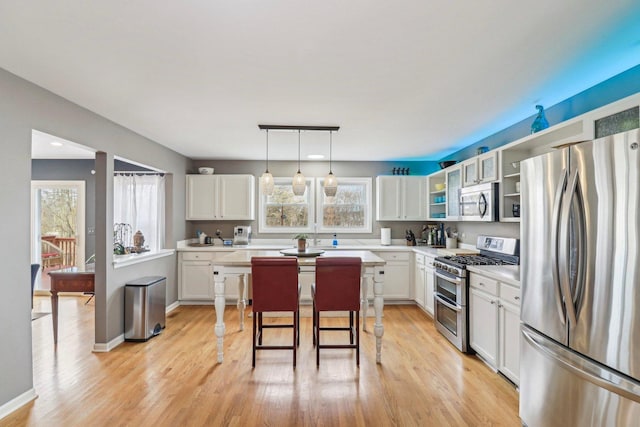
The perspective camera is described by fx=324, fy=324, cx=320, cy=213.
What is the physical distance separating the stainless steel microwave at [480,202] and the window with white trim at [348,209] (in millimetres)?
2035

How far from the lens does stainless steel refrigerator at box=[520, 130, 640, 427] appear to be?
147cm

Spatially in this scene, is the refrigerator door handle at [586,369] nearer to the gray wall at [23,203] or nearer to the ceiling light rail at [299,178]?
the ceiling light rail at [299,178]

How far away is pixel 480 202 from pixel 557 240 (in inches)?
77.4

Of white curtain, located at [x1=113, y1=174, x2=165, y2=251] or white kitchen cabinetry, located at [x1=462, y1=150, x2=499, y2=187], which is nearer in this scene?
white kitchen cabinetry, located at [x1=462, y1=150, x2=499, y2=187]

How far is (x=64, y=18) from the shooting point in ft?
5.59

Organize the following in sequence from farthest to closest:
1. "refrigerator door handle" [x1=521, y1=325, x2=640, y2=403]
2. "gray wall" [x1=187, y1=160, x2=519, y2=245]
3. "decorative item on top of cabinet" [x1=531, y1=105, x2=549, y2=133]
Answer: "gray wall" [x1=187, y1=160, x2=519, y2=245]
"decorative item on top of cabinet" [x1=531, y1=105, x2=549, y2=133]
"refrigerator door handle" [x1=521, y1=325, x2=640, y2=403]

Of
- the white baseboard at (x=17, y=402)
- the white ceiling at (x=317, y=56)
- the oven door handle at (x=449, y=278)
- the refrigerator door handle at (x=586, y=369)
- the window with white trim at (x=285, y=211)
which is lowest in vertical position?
the white baseboard at (x=17, y=402)

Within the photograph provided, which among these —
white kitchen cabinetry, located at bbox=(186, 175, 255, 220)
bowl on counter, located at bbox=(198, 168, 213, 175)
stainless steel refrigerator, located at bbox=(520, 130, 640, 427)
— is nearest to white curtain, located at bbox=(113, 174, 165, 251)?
white kitchen cabinetry, located at bbox=(186, 175, 255, 220)

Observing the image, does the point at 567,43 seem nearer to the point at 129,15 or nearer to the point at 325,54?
the point at 325,54

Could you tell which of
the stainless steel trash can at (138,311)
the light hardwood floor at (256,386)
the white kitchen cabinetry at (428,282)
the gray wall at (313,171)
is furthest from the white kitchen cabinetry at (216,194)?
the white kitchen cabinetry at (428,282)

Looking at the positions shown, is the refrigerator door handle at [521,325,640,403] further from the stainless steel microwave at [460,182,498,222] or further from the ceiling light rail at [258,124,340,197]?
the ceiling light rail at [258,124,340,197]

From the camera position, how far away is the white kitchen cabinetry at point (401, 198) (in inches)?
225

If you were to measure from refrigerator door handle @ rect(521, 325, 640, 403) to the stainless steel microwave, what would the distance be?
1.75 meters

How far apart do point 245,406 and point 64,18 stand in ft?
8.86
